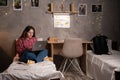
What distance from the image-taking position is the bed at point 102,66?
11.7ft

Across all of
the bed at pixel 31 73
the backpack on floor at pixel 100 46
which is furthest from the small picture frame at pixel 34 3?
the bed at pixel 31 73

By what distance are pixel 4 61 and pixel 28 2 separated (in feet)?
5.26

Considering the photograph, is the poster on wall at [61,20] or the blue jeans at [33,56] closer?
the blue jeans at [33,56]

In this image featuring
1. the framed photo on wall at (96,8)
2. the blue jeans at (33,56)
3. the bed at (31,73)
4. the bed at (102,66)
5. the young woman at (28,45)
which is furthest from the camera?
the framed photo on wall at (96,8)

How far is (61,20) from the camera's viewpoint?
5402 millimetres

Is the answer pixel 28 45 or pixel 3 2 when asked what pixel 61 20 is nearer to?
pixel 28 45

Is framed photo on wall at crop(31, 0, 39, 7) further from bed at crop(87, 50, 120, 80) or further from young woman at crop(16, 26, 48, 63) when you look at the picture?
bed at crop(87, 50, 120, 80)

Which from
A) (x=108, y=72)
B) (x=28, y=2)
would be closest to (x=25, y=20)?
(x=28, y=2)

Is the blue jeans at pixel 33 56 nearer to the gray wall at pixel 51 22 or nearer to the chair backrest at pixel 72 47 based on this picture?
the chair backrest at pixel 72 47

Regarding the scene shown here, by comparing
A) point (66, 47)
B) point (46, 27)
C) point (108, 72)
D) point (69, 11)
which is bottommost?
point (108, 72)

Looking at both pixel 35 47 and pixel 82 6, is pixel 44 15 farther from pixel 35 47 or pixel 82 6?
pixel 35 47

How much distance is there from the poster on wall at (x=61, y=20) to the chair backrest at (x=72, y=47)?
0.79 m

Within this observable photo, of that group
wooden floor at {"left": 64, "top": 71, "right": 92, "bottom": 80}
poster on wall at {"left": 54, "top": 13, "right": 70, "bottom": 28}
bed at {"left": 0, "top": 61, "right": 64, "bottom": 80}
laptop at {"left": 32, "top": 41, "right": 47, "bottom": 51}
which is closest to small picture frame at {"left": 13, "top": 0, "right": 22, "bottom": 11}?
poster on wall at {"left": 54, "top": 13, "right": 70, "bottom": 28}

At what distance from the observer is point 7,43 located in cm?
525
